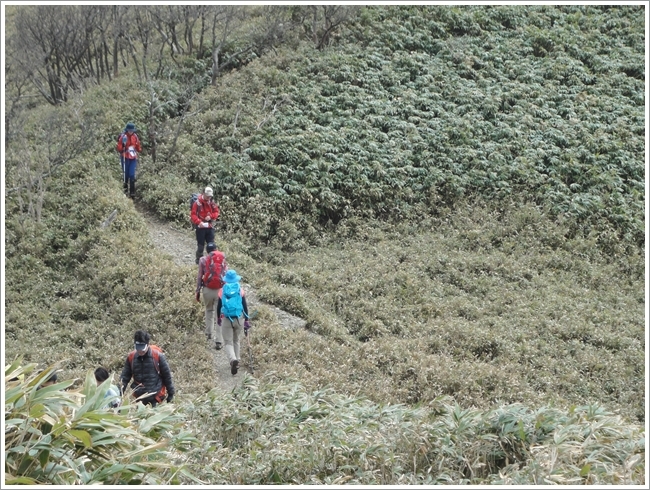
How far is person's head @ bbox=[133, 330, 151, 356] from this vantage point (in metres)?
8.43

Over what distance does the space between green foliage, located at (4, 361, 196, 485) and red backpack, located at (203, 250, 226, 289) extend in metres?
5.19

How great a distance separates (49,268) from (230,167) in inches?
214

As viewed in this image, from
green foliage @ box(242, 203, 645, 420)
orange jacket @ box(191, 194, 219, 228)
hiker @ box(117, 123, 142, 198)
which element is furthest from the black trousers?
hiker @ box(117, 123, 142, 198)

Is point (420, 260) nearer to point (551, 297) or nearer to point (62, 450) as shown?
point (551, 297)

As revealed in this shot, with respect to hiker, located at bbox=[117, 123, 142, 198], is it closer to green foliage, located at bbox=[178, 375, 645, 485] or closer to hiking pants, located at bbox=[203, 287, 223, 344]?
hiking pants, located at bbox=[203, 287, 223, 344]

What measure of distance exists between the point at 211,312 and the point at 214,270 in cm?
86

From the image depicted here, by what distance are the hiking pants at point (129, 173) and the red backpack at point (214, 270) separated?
21.1 feet

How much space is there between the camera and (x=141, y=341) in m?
8.45

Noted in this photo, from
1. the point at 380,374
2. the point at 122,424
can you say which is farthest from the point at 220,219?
the point at 122,424

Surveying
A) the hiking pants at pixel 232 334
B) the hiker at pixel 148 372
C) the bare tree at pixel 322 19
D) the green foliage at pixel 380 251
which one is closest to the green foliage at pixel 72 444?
the green foliage at pixel 380 251

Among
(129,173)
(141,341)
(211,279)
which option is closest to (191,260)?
(129,173)

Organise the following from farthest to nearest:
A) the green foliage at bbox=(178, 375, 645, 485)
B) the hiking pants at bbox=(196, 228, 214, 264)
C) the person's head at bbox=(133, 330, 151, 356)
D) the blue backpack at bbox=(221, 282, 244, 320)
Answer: the hiking pants at bbox=(196, 228, 214, 264), the blue backpack at bbox=(221, 282, 244, 320), the person's head at bbox=(133, 330, 151, 356), the green foliage at bbox=(178, 375, 645, 485)

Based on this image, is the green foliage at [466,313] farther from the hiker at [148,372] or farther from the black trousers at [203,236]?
the hiker at [148,372]

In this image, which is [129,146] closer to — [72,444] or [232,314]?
[232,314]
